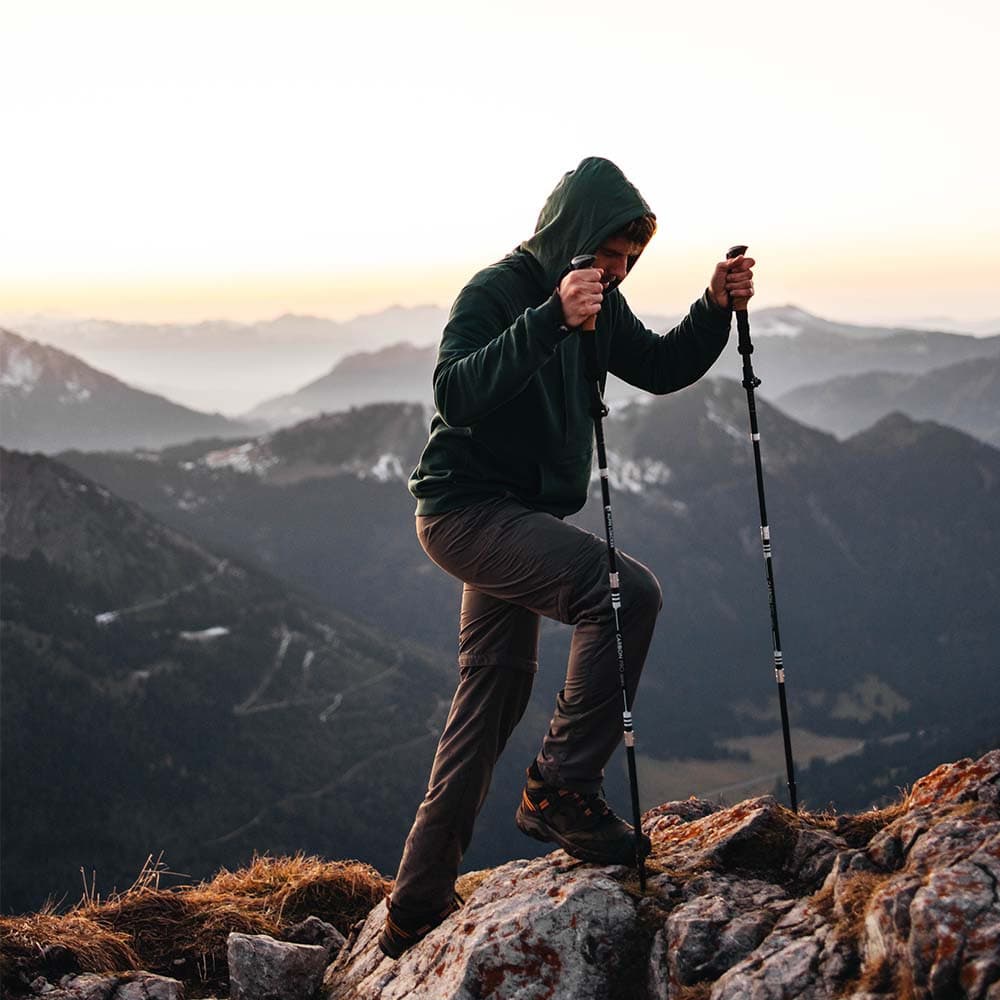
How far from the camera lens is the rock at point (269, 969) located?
7754mm

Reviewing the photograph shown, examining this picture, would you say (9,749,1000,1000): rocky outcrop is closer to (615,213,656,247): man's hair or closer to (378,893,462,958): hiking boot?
(378,893,462,958): hiking boot

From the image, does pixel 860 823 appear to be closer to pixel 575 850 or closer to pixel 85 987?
pixel 575 850

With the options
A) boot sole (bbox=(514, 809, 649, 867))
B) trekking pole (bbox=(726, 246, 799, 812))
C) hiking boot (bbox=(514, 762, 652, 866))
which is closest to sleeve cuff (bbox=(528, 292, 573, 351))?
trekking pole (bbox=(726, 246, 799, 812))

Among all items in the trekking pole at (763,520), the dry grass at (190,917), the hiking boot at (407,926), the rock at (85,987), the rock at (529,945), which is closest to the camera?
the rock at (529,945)

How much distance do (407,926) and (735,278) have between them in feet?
17.3

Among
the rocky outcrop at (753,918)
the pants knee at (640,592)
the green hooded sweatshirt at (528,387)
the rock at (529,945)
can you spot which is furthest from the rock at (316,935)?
the pants knee at (640,592)

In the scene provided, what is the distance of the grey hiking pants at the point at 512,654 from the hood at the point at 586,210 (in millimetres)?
1737

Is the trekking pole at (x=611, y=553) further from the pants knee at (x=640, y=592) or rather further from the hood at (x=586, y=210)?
the hood at (x=586, y=210)

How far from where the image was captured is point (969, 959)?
5176 millimetres

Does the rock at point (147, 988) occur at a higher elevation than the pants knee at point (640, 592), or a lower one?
lower

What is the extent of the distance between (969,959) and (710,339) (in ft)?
15.4

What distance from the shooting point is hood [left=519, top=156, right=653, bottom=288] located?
23.0ft

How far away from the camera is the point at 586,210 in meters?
7.05

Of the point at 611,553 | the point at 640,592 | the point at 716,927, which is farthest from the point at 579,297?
the point at 716,927
